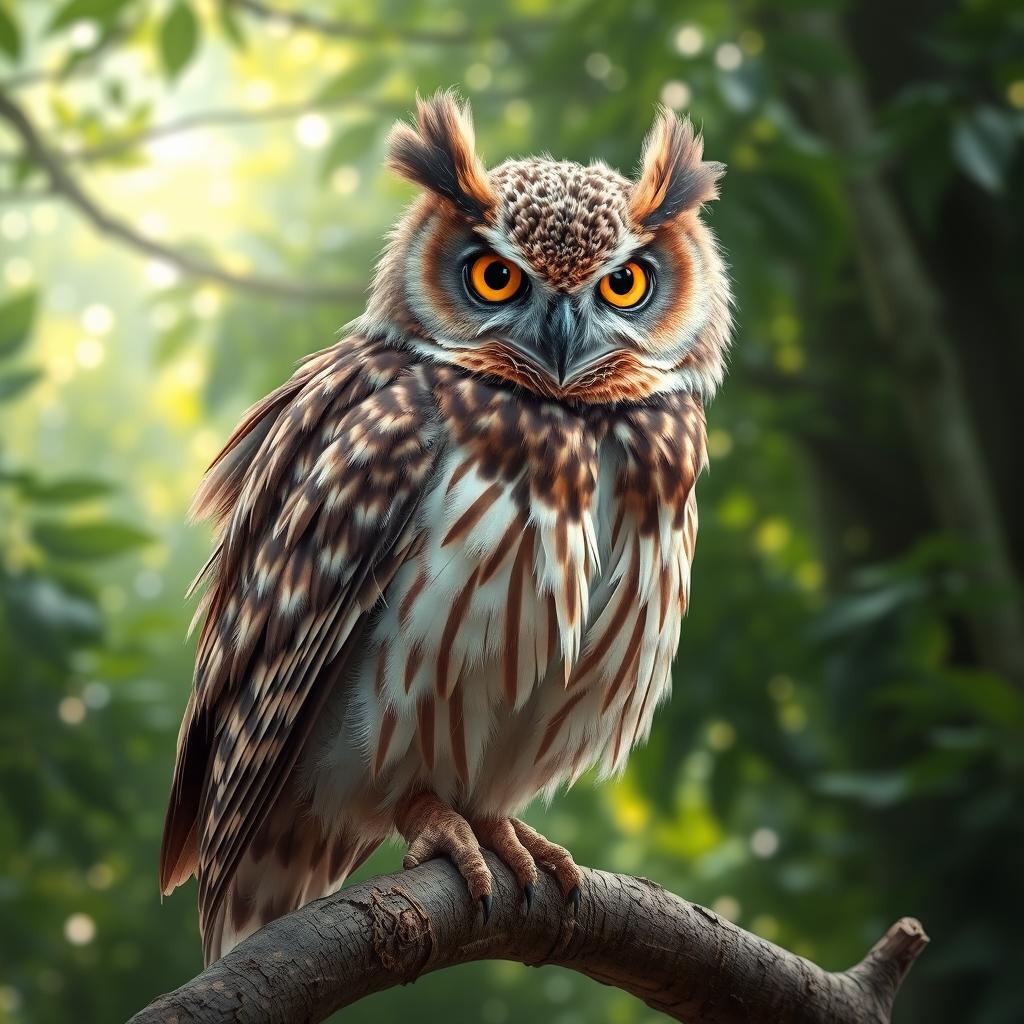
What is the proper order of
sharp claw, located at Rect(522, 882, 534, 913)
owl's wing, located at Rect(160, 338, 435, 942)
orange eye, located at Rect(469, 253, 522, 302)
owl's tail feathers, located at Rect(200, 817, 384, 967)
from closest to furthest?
1. sharp claw, located at Rect(522, 882, 534, 913)
2. owl's wing, located at Rect(160, 338, 435, 942)
3. orange eye, located at Rect(469, 253, 522, 302)
4. owl's tail feathers, located at Rect(200, 817, 384, 967)

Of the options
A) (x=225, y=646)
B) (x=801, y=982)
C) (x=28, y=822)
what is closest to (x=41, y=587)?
(x=28, y=822)

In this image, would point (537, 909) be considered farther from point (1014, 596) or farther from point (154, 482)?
point (154, 482)

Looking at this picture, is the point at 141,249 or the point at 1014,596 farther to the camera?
the point at 141,249

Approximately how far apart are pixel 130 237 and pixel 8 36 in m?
0.99

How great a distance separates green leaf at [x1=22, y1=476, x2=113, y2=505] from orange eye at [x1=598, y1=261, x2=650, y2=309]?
5.99ft

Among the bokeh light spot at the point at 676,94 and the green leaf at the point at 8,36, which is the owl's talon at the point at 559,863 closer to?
the bokeh light spot at the point at 676,94

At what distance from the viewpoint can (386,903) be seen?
6.31 ft

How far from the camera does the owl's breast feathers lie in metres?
2.33

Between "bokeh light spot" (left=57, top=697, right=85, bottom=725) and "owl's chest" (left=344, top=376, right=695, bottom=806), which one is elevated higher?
"owl's chest" (left=344, top=376, right=695, bottom=806)

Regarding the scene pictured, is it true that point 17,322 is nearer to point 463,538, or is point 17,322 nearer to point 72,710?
point 72,710

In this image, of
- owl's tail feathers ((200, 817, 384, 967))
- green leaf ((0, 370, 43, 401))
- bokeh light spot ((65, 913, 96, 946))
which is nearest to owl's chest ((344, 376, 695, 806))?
owl's tail feathers ((200, 817, 384, 967))

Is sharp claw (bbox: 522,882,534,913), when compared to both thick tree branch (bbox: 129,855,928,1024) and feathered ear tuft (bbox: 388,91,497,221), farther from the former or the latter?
feathered ear tuft (bbox: 388,91,497,221)

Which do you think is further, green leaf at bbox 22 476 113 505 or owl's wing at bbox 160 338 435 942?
green leaf at bbox 22 476 113 505

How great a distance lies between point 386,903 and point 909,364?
3626mm
